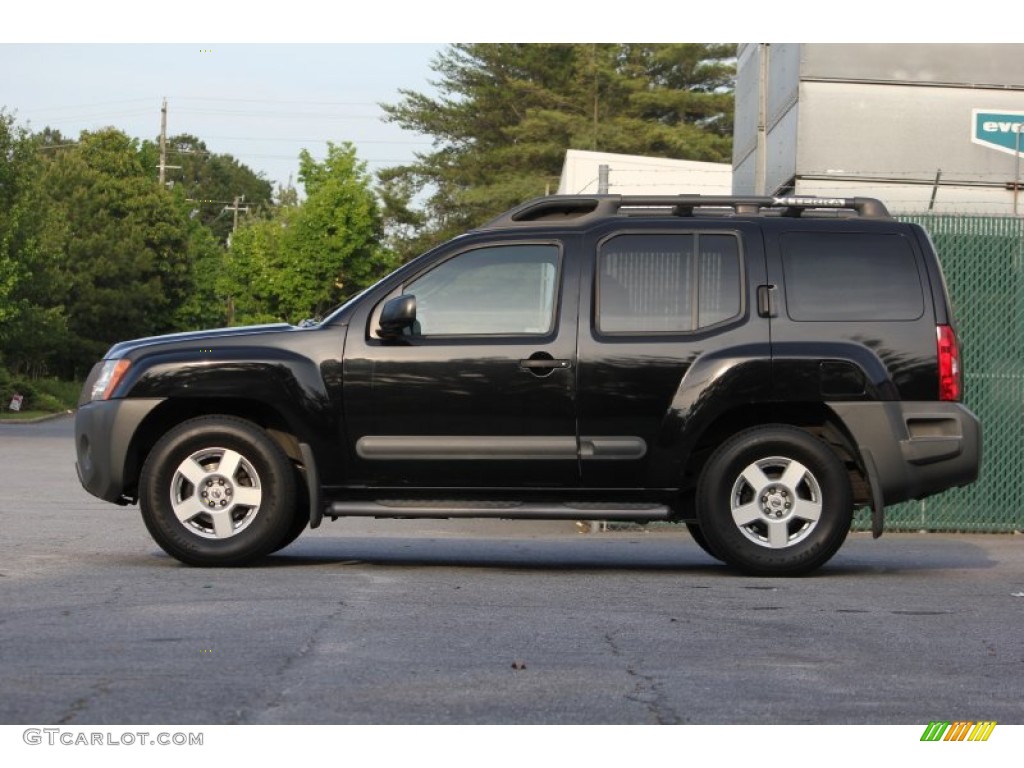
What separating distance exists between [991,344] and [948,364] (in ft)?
14.5

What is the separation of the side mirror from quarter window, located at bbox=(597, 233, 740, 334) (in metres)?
1.06

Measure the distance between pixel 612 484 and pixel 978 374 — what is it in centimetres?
540

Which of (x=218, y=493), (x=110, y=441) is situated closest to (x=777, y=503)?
(x=218, y=493)

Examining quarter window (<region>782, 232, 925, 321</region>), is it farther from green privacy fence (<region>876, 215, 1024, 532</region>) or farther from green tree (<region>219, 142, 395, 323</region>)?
green tree (<region>219, 142, 395, 323</region>)

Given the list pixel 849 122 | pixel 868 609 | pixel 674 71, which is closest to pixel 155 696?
pixel 868 609

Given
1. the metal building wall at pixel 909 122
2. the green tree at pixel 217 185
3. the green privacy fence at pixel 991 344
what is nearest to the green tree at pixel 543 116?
the metal building wall at pixel 909 122

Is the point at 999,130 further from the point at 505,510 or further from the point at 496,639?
the point at 496,639

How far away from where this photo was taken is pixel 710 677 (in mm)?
6281

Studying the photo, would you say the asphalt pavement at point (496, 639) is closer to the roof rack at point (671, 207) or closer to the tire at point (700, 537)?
the tire at point (700, 537)

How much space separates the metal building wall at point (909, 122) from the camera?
20672mm

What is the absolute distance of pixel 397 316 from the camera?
9.48 meters

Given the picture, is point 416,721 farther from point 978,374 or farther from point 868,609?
point 978,374

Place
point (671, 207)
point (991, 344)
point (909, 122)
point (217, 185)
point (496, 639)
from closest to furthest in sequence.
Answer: point (496, 639) < point (671, 207) < point (991, 344) < point (909, 122) < point (217, 185)

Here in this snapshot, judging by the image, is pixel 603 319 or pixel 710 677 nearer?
pixel 710 677
